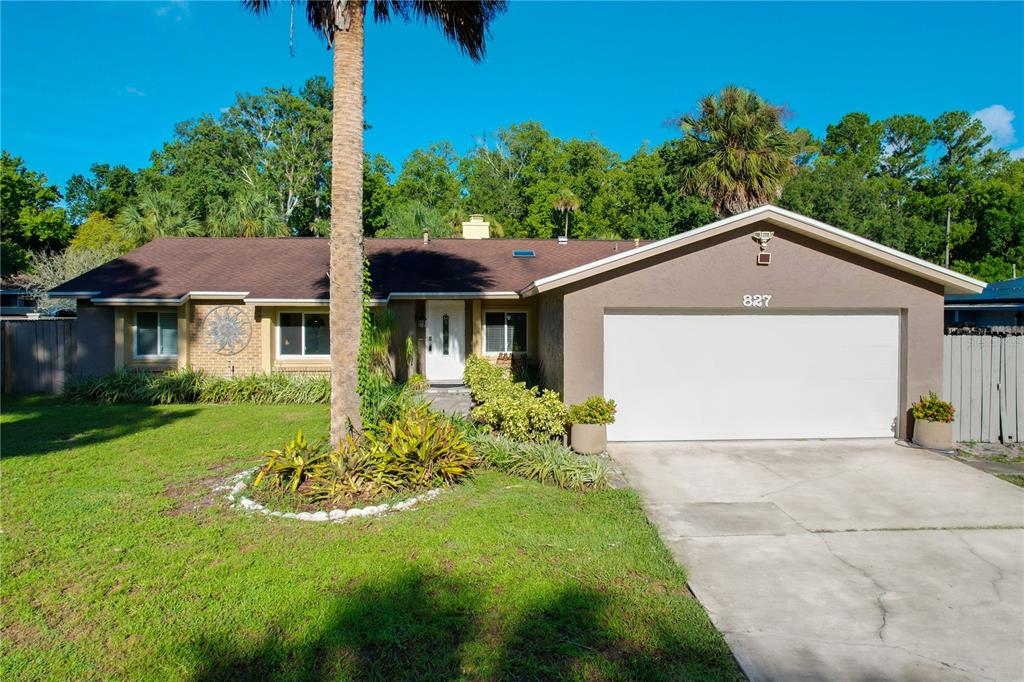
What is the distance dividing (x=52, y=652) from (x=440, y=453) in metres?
4.17

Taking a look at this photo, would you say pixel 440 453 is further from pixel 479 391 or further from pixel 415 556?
pixel 479 391

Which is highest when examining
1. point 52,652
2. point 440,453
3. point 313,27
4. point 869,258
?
point 313,27

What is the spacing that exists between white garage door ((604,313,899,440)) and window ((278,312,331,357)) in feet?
30.0

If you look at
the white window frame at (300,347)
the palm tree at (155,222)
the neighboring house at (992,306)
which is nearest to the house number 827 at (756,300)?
the white window frame at (300,347)

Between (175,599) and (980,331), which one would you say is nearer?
(175,599)

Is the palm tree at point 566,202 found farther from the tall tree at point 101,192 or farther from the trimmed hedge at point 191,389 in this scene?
the tall tree at point 101,192

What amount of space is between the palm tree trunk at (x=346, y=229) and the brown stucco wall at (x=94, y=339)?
11.8 metres

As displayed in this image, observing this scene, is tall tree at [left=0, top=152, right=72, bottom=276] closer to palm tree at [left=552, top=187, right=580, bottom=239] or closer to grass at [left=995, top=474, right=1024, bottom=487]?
palm tree at [left=552, top=187, right=580, bottom=239]

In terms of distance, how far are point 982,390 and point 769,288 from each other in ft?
12.9

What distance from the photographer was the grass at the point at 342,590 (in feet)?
12.6

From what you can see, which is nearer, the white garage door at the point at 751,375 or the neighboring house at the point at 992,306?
the white garage door at the point at 751,375

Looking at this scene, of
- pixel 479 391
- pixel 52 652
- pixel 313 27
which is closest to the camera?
pixel 52 652

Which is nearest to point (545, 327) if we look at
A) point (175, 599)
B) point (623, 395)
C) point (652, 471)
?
point (623, 395)

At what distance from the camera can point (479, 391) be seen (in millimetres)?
11812
